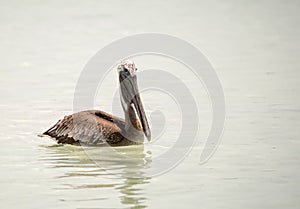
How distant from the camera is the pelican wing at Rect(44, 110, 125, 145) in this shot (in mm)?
8578

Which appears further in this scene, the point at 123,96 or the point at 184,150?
the point at 123,96

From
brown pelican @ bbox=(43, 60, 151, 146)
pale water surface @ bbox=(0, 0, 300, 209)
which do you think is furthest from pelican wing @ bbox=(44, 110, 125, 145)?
pale water surface @ bbox=(0, 0, 300, 209)

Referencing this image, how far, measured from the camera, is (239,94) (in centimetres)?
1030

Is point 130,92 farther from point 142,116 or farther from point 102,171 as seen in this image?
point 102,171

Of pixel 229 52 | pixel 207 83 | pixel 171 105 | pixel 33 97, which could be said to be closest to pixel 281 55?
pixel 229 52

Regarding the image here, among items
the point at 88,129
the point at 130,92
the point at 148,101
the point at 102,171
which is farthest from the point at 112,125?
the point at 148,101

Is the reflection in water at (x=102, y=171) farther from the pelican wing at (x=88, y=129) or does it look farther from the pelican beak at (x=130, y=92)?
the pelican beak at (x=130, y=92)

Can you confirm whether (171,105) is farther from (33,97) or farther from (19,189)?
(19,189)

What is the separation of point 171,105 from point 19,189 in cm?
338

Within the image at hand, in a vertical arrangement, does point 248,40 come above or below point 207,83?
above

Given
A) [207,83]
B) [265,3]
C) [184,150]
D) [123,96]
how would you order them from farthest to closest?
[265,3]
[207,83]
[123,96]
[184,150]

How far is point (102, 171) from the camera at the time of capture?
7.53 metres

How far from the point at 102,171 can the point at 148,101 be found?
2712mm

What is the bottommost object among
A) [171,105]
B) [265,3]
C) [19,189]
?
[19,189]
